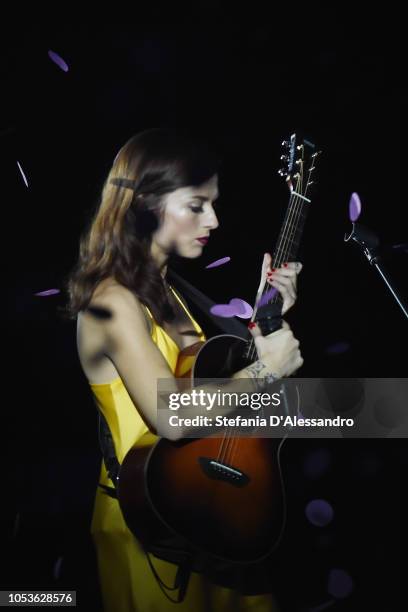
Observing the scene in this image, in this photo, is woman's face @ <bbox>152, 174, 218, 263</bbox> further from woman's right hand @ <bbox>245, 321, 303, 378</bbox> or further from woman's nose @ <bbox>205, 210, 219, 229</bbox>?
woman's right hand @ <bbox>245, 321, 303, 378</bbox>

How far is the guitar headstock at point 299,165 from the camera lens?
1.74 m

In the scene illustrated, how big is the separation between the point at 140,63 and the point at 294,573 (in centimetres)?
197

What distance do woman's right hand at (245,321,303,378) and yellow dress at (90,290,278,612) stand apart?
0.22 m

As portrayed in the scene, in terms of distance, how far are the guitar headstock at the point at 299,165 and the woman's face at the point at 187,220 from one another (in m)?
0.24

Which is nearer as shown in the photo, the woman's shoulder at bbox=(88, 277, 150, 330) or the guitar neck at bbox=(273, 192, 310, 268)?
the woman's shoulder at bbox=(88, 277, 150, 330)

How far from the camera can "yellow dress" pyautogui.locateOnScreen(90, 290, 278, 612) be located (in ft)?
5.24

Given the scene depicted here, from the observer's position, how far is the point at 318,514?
2256 mm

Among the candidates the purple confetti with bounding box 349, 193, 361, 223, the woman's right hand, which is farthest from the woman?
the purple confetti with bounding box 349, 193, 361, 223

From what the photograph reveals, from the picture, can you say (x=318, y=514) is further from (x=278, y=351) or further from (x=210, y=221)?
(x=210, y=221)

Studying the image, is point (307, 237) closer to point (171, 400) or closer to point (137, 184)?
point (137, 184)

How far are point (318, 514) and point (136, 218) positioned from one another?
132 cm

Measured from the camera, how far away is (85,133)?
2066 millimetres

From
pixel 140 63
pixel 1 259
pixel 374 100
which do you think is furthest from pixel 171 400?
pixel 374 100

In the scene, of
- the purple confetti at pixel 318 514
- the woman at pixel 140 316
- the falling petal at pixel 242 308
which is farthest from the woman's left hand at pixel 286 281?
the purple confetti at pixel 318 514
